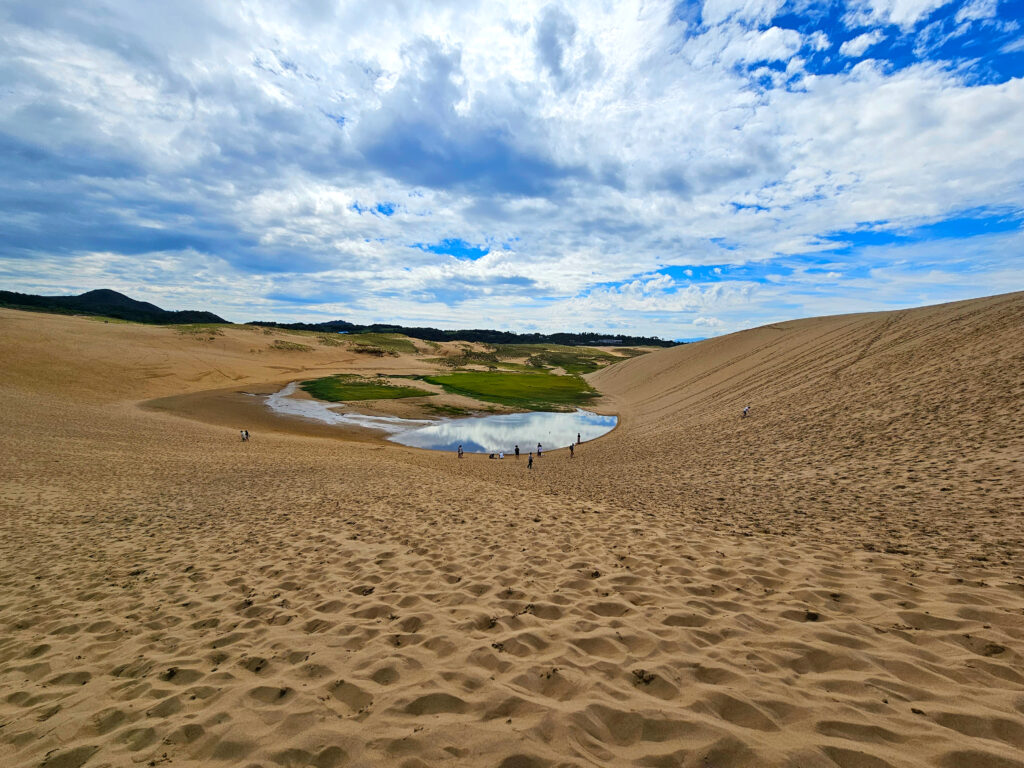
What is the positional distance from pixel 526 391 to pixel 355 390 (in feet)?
75.5

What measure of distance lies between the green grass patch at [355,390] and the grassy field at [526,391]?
6.59 meters

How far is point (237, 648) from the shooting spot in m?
4.96

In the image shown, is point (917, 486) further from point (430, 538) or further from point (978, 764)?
point (430, 538)

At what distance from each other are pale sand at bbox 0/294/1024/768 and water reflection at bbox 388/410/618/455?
1629 cm

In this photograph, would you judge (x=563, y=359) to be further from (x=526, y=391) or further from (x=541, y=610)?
(x=541, y=610)

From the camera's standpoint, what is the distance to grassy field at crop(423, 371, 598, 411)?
175 ft

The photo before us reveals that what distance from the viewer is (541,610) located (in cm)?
557

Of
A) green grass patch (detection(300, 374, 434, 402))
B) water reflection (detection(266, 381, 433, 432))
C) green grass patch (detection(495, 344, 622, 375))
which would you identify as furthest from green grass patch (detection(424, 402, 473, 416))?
green grass patch (detection(495, 344, 622, 375))

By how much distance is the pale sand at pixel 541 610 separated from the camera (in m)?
3.39

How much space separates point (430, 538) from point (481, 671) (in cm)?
484

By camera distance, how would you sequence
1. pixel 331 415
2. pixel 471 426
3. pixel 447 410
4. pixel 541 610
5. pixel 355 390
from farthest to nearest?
pixel 355 390
pixel 447 410
pixel 331 415
pixel 471 426
pixel 541 610

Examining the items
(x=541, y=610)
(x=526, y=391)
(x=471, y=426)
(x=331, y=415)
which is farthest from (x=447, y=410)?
(x=541, y=610)

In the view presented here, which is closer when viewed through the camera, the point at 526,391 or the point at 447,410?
the point at 447,410

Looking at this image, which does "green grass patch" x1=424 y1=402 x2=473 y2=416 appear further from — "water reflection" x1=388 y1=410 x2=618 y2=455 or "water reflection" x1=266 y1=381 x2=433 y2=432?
"water reflection" x1=266 y1=381 x2=433 y2=432
